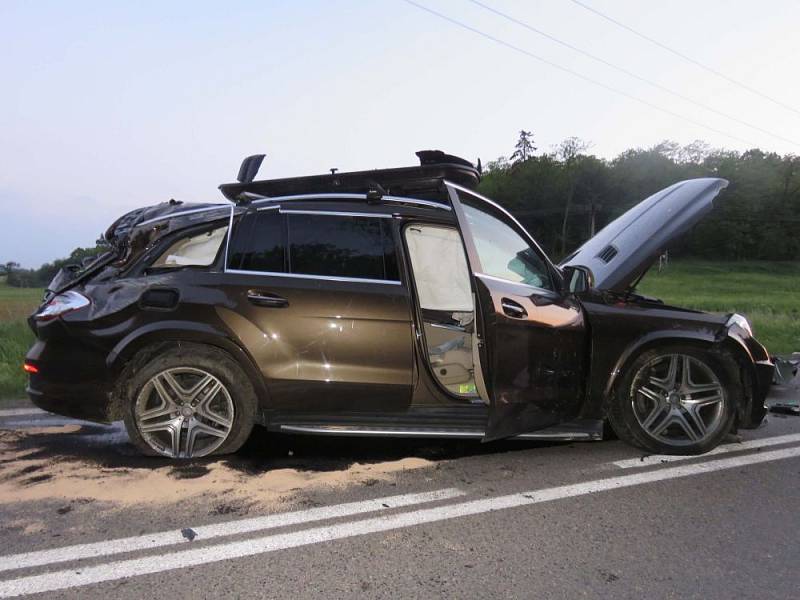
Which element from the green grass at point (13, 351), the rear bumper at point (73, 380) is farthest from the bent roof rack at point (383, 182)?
the green grass at point (13, 351)

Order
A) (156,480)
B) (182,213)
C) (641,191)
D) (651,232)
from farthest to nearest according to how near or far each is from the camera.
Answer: (641,191), (651,232), (182,213), (156,480)

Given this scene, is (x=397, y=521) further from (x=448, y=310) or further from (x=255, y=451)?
(x=448, y=310)

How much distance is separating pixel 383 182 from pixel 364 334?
1.12 m

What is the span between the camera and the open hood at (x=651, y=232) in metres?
3.99

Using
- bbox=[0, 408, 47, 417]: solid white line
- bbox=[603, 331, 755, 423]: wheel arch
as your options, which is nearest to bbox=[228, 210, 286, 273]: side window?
bbox=[603, 331, 755, 423]: wheel arch

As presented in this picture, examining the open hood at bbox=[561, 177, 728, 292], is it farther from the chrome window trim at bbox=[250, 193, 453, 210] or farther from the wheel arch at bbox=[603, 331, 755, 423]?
the chrome window trim at bbox=[250, 193, 453, 210]

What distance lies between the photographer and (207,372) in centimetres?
362

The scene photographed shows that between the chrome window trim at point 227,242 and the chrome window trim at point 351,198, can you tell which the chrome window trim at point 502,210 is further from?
the chrome window trim at point 227,242

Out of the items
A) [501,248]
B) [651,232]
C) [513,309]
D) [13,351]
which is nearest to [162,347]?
[513,309]

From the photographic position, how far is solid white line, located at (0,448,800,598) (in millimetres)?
2356

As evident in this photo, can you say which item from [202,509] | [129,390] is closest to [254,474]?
[202,509]

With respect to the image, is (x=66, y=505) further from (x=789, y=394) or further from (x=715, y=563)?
(x=789, y=394)

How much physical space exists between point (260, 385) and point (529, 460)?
6.02ft

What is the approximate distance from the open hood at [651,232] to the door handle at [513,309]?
728 millimetres
